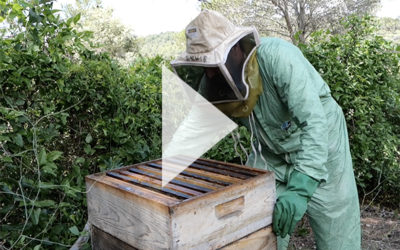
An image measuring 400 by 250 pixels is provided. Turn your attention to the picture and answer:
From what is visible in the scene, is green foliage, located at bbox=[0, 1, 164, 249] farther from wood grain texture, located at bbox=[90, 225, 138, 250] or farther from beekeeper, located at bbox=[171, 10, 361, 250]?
beekeeper, located at bbox=[171, 10, 361, 250]

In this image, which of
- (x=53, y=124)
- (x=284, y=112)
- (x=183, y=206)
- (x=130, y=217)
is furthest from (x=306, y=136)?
(x=53, y=124)

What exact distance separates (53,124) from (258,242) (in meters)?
1.24

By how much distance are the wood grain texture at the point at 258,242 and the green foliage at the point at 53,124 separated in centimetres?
72

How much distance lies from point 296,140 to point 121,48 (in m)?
21.3

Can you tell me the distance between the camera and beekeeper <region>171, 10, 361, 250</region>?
1.51 metres

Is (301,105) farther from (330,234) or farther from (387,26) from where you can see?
(387,26)

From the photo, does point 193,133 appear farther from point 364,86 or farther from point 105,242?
point 364,86

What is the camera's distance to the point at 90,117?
2146mm

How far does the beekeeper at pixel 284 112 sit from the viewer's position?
151 cm

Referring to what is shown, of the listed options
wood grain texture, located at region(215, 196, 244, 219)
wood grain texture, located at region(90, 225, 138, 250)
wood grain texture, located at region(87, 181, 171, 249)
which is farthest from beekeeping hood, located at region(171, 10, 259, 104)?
wood grain texture, located at region(90, 225, 138, 250)

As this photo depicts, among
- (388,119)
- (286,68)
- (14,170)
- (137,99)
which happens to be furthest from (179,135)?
(388,119)

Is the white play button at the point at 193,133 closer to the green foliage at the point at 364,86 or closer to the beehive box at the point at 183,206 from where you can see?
the beehive box at the point at 183,206

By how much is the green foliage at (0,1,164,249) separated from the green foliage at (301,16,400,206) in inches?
74.4

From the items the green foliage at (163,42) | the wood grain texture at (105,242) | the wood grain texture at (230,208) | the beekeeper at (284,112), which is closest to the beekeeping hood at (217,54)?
the beekeeper at (284,112)
